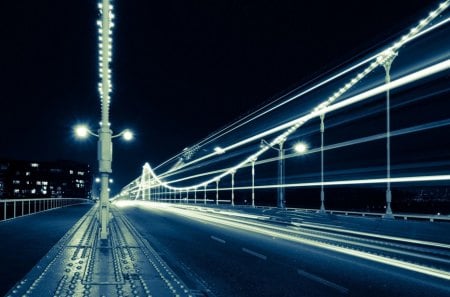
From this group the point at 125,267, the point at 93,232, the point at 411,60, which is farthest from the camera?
the point at 411,60

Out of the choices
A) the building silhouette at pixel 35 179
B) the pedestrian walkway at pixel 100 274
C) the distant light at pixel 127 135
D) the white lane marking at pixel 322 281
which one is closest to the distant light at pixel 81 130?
the distant light at pixel 127 135

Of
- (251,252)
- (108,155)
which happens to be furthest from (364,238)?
(108,155)

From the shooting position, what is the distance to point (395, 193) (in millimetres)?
51188

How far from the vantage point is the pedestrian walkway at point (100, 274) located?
7.12 metres

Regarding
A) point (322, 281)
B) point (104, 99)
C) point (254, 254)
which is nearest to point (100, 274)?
point (322, 281)

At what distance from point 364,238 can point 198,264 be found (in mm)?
7815

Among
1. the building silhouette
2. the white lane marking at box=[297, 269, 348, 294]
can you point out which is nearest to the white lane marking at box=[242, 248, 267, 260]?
the white lane marking at box=[297, 269, 348, 294]

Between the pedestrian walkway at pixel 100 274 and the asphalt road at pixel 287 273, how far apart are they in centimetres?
44

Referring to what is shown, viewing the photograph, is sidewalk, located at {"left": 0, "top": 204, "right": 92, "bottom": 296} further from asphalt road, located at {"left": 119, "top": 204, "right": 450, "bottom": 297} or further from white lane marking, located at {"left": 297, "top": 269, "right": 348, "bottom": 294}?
white lane marking, located at {"left": 297, "top": 269, "right": 348, "bottom": 294}

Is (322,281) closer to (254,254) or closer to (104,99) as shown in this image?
(254,254)

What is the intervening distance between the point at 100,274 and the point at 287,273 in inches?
140

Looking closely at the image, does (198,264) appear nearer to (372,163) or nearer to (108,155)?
(108,155)

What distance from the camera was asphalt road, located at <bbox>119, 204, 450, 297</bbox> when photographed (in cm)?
761

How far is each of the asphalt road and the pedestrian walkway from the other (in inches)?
17.5
